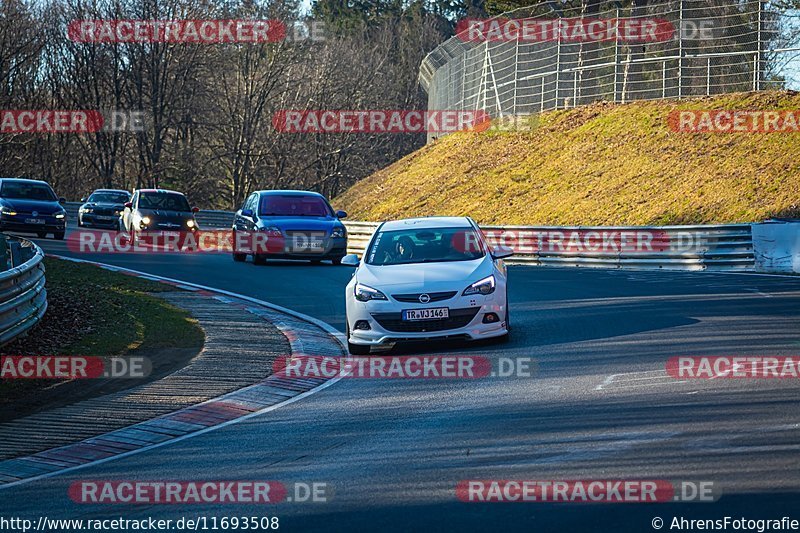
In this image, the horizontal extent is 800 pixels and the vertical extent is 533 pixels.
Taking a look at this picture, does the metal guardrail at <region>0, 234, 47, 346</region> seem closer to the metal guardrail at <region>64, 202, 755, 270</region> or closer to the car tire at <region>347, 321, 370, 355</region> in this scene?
the car tire at <region>347, 321, 370, 355</region>

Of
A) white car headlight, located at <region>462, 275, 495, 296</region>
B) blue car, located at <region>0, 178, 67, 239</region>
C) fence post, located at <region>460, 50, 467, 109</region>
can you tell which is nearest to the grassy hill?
fence post, located at <region>460, 50, 467, 109</region>

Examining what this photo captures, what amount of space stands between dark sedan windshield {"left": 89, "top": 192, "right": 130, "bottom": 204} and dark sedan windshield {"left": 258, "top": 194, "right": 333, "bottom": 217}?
18430mm

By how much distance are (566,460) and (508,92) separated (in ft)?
122

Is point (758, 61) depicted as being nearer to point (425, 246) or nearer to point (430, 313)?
point (425, 246)

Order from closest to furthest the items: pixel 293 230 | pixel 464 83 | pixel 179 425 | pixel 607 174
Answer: pixel 179 425, pixel 293 230, pixel 607 174, pixel 464 83

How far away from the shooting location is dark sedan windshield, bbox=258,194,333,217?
25.7 meters

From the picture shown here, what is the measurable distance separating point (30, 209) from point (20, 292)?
2099 cm

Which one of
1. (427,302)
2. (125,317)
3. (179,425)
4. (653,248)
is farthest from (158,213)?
(179,425)

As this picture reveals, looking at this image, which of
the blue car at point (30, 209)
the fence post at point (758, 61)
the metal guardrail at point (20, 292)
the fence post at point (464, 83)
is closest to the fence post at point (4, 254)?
the metal guardrail at point (20, 292)

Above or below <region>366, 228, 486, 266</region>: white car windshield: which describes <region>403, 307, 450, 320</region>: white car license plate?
below

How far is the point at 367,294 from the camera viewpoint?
12.8 meters

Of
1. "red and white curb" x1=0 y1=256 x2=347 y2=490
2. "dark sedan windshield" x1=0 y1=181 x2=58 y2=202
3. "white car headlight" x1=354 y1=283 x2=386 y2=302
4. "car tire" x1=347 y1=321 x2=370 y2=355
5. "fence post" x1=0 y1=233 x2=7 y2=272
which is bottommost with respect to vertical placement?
"red and white curb" x1=0 y1=256 x2=347 y2=490

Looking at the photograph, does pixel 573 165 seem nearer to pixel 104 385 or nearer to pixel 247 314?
pixel 247 314

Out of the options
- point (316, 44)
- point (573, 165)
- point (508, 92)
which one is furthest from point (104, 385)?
point (316, 44)
